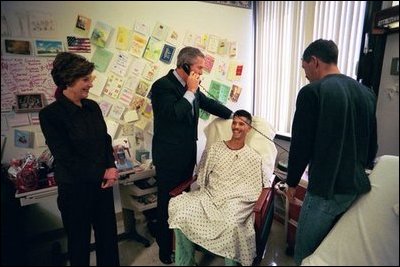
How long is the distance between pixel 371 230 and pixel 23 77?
4.94 feet

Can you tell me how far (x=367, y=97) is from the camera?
32.8 inches

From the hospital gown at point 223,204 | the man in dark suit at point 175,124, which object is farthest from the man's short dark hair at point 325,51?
the hospital gown at point 223,204

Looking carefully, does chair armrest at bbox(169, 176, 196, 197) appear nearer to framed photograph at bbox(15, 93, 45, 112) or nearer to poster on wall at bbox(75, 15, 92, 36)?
framed photograph at bbox(15, 93, 45, 112)

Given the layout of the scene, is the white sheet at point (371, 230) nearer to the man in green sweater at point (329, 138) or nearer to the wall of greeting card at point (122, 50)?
the man in green sweater at point (329, 138)

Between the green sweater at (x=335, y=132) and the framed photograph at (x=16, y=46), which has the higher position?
the framed photograph at (x=16, y=46)

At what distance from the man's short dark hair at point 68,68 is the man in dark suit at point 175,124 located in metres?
0.37

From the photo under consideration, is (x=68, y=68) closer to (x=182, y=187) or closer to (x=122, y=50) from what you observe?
(x=122, y=50)

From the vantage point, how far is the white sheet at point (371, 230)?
73 cm

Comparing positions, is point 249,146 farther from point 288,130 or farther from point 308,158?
point 308,158

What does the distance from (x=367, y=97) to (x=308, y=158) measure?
0.93ft

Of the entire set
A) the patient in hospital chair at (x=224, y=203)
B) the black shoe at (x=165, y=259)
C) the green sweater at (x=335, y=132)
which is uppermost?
the green sweater at (x=335, y=132)

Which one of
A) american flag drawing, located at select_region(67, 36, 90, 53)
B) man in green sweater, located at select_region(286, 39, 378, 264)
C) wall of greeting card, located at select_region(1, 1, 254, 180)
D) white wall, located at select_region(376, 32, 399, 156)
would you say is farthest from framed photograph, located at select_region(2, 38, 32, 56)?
white wall, located at select_region(376, 32, 399, 156)

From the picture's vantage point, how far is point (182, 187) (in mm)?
1301

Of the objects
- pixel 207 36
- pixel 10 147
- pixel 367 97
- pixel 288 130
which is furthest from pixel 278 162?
pixel 10 147
